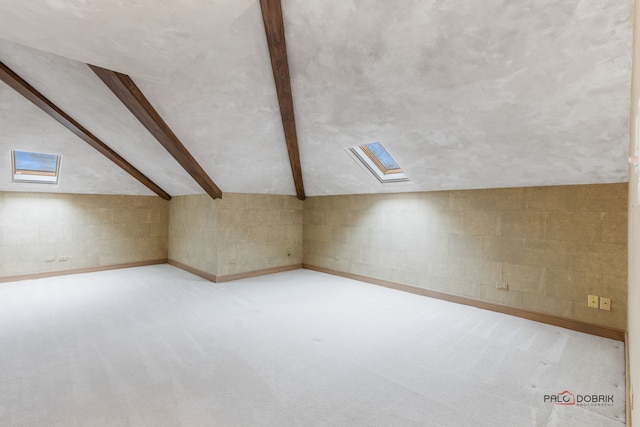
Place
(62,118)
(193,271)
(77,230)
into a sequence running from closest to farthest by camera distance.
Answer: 1. (62,118)
2. (77,230)
3. (193,271)

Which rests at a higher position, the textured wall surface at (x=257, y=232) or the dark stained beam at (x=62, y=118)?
the dark stained beam at (x=62, y=118)

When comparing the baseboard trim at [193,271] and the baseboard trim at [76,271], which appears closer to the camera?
the baseboard trim at [76,271]

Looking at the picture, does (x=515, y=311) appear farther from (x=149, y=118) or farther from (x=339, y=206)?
(x=149, y=118)

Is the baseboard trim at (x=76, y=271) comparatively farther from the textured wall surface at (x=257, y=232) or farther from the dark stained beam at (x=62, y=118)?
the textured wall surface at (x=257, y=232)

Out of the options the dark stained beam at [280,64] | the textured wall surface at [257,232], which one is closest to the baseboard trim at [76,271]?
the textured wall surface at [257,232]

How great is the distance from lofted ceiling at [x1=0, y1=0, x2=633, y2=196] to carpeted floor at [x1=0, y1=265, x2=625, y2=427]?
1941 millimetres

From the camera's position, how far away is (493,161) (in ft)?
11.4

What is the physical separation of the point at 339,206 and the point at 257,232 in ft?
5.73

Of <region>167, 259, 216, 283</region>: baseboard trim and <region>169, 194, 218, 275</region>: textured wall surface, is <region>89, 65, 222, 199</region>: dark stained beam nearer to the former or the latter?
<region>169, 194, 218, 275</region>: textured wall surface

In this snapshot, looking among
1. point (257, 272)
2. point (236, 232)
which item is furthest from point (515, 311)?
point (236, 232)

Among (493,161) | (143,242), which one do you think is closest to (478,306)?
(493,161)

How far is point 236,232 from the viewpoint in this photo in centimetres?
577

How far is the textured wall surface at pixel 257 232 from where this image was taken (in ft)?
18.5

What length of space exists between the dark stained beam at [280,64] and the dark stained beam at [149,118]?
5.02 feet
